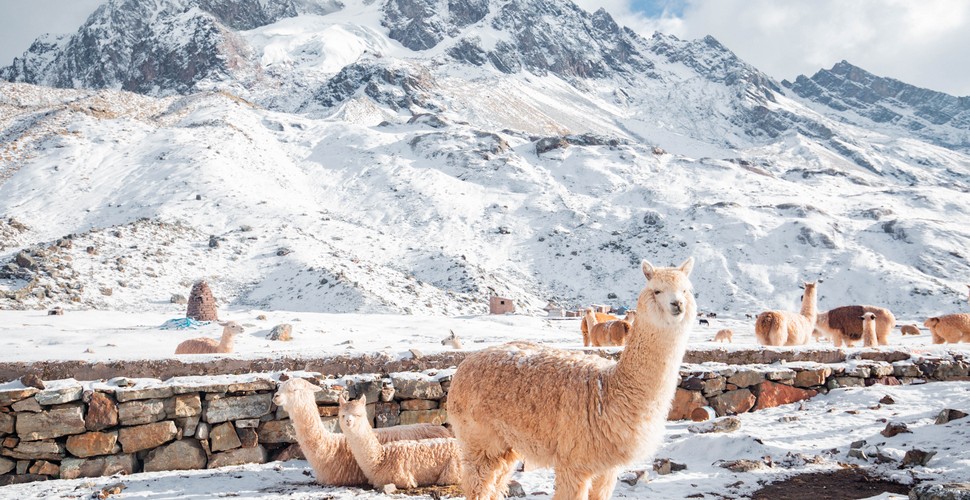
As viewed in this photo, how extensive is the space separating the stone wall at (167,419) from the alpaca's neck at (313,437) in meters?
0.69

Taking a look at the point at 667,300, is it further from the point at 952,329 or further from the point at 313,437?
the point at 952,329

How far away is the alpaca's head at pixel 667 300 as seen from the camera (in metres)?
3.89

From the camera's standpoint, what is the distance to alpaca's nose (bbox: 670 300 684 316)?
385cm

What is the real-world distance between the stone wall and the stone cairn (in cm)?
1274

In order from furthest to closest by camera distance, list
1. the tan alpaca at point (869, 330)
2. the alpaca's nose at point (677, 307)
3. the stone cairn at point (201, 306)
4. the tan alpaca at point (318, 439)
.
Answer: the stone cairn at point (201, 306), the tan alpaca at point (869, 330), the tan alpaca at point (318, 439), the alpaca's nose at point (677, 307)

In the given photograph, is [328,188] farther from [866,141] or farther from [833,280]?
[866,141]

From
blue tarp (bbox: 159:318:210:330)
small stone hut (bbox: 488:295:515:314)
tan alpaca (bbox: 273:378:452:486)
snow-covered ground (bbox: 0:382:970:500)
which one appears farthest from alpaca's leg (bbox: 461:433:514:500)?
small stone hut (bbox: 488:295:515:314)

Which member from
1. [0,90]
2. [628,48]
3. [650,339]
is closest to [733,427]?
[650,339]

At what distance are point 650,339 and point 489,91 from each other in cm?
11843

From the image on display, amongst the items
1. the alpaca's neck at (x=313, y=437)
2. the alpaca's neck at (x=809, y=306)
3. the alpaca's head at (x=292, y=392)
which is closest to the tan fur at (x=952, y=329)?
the alpaca's neck at (x=809, y=306)

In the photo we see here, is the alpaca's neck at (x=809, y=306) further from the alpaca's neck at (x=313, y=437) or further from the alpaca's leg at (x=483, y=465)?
the alpaca's neck at (x=313, y=437)

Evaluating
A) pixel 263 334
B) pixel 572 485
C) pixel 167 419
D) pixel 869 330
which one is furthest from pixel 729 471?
pixel 263 334

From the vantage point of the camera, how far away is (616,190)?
56625 millimetres

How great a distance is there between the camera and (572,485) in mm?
4086
